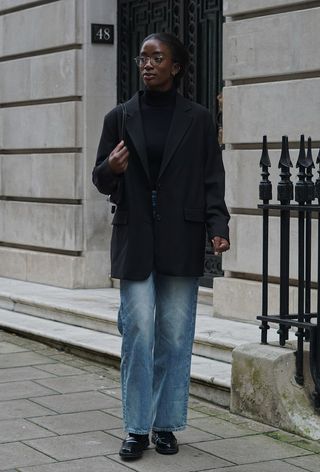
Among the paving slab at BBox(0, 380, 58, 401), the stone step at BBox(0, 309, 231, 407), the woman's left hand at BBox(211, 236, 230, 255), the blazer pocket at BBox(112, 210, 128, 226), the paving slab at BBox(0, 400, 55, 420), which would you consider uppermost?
the blazer pocket at BBox(112, 210, 128, 226)

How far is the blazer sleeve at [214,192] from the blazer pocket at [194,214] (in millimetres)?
34

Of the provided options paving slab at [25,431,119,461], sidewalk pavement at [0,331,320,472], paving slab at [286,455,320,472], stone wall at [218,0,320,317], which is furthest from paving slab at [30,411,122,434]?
stone wall at [218,0,320,317]

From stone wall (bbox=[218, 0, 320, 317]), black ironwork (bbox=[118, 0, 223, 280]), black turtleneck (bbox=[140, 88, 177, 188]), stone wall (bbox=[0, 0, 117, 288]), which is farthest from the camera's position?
stone wall (bbox=[0, 0, 117, 288])

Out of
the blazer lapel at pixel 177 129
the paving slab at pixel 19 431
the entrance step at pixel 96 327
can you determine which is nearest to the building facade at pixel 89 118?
the entrance step at pixel 96 327

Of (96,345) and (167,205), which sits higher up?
(167,205)

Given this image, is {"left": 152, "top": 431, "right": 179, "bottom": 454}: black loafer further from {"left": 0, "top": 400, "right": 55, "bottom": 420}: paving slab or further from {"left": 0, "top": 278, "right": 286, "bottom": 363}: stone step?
{"left": 0, "top": 278, "right": 286, "bottom": 363}: stone step

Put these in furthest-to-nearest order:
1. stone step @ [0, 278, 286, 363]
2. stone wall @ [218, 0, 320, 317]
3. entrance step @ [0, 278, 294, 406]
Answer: stone wall @ [218, 0, 320, 317]
stone step @ [0, 278, 286, 363]
entrance step @ [0, 278, 294, 406]

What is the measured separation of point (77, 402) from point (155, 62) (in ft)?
7.64

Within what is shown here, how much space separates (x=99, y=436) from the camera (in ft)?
20.2

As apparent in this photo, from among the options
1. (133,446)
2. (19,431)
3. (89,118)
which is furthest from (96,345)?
(89,118)

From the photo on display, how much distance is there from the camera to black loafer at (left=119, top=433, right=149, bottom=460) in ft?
18.7

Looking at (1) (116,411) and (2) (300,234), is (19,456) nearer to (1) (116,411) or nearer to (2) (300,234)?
(1) (116,411)

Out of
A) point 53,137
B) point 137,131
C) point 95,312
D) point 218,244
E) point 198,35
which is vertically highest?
point 198,35

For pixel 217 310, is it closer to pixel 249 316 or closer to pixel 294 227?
pixel 249 316
